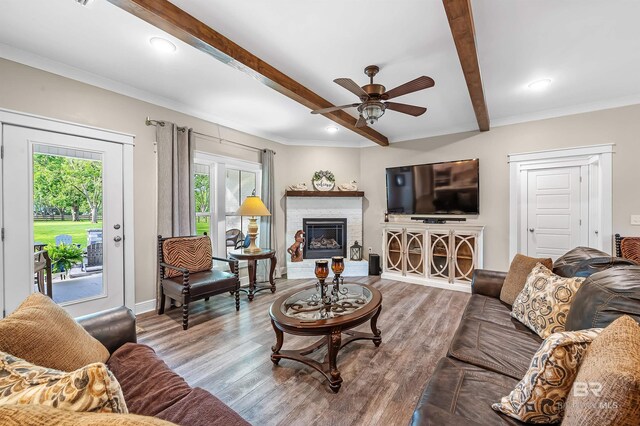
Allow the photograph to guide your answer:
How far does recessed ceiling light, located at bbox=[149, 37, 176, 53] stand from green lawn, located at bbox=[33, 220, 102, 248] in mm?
1890

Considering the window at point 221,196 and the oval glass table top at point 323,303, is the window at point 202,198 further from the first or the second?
the oval glass table top at point 323,303

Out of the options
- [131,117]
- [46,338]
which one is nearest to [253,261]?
[131,117]

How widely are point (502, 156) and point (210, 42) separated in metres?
4.09

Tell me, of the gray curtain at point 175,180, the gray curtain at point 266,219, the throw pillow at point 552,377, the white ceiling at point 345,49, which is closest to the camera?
the throw pillow at point 552,377

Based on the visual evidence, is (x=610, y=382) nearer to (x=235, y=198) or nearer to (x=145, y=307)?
(x=145, y=307)

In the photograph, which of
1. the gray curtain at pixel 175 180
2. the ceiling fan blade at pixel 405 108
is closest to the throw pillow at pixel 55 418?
the ceiling fan blade at pixel 405 108

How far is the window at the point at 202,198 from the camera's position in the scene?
3.83 m

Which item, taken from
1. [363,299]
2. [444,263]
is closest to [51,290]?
[363,299]

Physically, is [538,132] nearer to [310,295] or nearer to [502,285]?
[502,285]

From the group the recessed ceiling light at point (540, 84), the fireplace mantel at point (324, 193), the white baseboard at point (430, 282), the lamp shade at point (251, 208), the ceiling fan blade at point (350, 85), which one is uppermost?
the recessed ceiling light at point (540, 84)

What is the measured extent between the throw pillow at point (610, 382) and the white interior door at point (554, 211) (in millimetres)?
3656

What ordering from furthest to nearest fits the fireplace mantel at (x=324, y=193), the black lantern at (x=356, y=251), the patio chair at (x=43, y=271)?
the black lantern at (x=356, y=251)
the fireplace mantel at (x=324, y=193)
the patio chair at (x=43, y=271)

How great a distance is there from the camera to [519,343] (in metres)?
1.63

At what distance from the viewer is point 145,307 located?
3232mm
